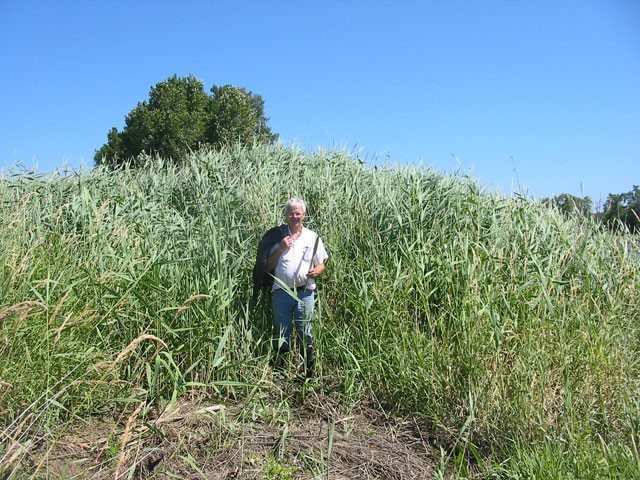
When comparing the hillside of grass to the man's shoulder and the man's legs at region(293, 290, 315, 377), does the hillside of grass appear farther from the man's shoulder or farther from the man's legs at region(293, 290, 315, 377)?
the man's shoulder

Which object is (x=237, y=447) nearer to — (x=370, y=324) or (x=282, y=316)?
(x=282, y=316)

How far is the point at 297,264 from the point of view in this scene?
3.74m

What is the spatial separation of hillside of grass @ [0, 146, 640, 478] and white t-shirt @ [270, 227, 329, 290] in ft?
1.21

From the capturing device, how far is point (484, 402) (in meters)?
3.13

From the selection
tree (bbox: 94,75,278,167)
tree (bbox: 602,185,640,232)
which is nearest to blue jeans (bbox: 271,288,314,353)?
tree (bbox: 602,185,640,232)

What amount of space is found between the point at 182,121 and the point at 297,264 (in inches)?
667

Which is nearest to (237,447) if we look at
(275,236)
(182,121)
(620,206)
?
(275,236)

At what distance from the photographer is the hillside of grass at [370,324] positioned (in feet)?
9.39

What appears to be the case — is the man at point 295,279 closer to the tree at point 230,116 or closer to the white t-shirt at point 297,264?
the white t-shirt at point 297,264

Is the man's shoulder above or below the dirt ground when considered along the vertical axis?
above

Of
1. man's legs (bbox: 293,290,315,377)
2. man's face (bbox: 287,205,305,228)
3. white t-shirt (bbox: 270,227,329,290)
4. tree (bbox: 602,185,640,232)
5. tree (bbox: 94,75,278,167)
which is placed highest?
tree (bbox: 94,75,278,167)

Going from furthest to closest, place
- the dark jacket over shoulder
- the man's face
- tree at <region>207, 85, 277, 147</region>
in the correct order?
tree at <region>207, 85, 277, 147</region> < the dark jacket over shoulder < the man's face

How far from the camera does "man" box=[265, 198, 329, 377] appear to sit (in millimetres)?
3729

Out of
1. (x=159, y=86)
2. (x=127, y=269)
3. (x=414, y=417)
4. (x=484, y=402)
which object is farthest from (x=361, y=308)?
(x=159, y=86)
